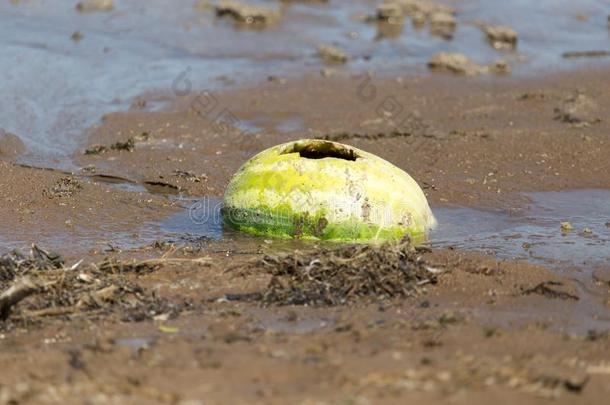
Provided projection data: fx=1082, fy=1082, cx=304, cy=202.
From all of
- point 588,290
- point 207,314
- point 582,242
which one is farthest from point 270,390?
point 582,242

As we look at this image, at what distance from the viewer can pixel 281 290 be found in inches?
220

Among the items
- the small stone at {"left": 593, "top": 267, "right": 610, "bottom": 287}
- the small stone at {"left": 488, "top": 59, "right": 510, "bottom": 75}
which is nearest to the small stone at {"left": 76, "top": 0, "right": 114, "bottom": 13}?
the small stone at {"left": 488, "top": 59, "right": 510, "bottom": 75}

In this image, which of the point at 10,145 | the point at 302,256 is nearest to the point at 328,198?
the point at 302,256

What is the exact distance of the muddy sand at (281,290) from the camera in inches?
165

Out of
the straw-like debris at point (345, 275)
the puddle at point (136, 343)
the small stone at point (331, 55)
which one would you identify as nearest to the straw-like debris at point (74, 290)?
the puddle at point (136, 343)

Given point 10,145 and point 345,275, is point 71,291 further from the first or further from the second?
point 10,145

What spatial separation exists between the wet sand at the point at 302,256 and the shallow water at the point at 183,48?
187 mm

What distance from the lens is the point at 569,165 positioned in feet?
29.4

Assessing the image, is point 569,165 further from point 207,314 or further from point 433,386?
point 433,386

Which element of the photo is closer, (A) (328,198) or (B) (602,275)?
(B) (602,275)

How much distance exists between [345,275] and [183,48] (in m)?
8.50

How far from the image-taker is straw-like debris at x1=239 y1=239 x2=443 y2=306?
551 centimetres

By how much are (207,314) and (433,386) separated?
1.51 meters

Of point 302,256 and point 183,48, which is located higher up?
point 183,48
